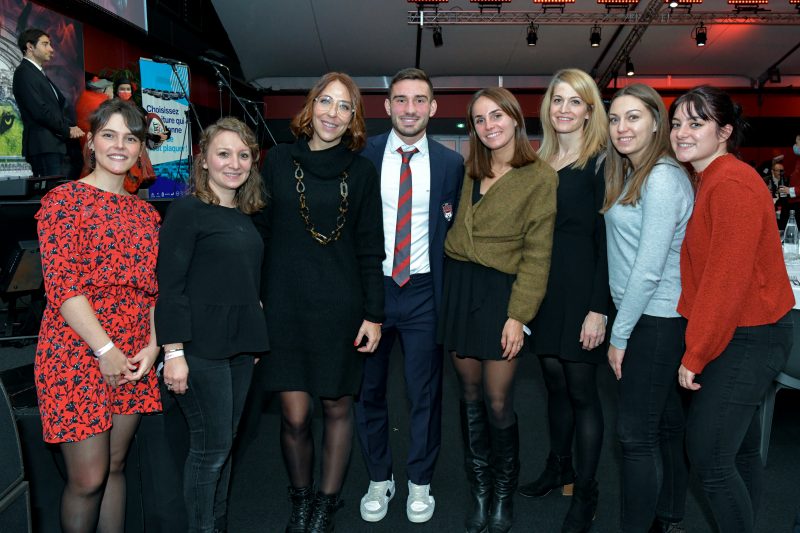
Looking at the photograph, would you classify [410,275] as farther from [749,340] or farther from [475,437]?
[749,340]

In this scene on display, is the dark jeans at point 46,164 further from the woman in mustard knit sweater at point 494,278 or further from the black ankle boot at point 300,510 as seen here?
the woman in mustard knit sweater at point 494,278

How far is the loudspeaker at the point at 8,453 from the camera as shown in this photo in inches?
42.6

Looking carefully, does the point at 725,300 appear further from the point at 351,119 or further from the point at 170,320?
the point at 170,320

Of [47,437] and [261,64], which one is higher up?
[261,64]

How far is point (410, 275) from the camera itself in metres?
2.37

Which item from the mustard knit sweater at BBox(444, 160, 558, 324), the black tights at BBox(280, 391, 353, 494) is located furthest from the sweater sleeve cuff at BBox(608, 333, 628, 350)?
the black tights at BBox(280, 391, 353, 494)

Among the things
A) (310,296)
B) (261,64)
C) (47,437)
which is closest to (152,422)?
(47,437)

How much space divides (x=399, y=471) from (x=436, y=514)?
426 millimetres

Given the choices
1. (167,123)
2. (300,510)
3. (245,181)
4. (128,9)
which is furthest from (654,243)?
(128,9)

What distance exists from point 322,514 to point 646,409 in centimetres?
116

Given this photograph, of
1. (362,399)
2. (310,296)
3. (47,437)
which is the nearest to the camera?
(47,437)

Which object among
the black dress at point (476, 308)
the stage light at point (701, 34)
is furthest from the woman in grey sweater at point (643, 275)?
the stage light at point (701, 34)

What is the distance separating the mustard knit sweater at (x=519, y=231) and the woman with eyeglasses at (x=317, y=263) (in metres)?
0.36

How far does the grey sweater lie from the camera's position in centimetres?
182
